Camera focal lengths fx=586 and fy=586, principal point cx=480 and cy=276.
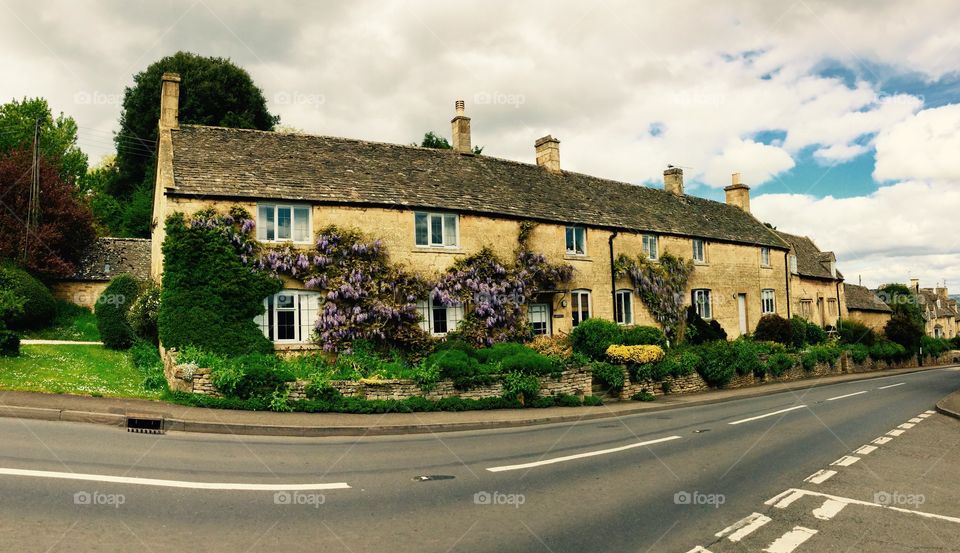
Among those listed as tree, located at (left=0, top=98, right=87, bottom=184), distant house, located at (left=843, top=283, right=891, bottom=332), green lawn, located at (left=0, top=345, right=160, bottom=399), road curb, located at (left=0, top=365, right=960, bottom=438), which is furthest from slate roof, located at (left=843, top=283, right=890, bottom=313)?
tree, located at (left=0, top=98, right=87, bottom=184)

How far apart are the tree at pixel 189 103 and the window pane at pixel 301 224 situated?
23641mm

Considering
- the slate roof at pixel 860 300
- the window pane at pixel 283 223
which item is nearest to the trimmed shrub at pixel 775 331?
the slate roof at pixel 860 300

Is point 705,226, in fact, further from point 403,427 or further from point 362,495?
point 362,495

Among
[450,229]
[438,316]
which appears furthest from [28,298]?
[450,229]

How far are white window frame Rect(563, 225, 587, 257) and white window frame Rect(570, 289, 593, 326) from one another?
1711mm

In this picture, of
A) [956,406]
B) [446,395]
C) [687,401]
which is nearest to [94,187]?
[446,395]

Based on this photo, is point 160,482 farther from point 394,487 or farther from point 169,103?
point 169,103

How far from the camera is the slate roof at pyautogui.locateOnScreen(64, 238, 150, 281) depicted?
32.3 m

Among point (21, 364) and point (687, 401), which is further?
point (687, 401)

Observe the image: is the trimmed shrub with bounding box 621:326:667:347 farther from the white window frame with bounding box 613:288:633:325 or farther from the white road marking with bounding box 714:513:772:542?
the white road marking with bounding box 714:513:772:542

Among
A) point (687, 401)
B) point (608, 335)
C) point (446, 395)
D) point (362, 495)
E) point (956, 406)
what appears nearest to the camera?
point (362, 495)

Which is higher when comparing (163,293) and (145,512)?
(163,293)

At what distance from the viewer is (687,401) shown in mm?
19531

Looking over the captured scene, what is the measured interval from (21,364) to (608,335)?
1813 cm
